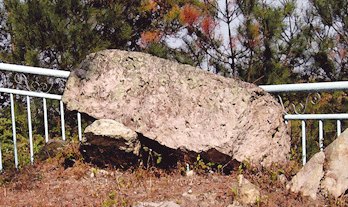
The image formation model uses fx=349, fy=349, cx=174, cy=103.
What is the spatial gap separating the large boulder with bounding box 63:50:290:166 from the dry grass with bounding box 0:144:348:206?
0.89 feet

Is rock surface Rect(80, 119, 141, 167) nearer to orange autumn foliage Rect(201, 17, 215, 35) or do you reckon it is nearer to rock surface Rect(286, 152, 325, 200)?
rock surface Rect(286, 152, 325, 200)

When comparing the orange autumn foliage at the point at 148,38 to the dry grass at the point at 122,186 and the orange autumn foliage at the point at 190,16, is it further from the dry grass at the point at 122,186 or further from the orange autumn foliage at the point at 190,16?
the dry grass at the point at 122,186

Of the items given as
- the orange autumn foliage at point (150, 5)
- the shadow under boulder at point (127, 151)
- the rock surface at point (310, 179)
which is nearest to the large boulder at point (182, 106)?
the shadow under boulder at point (127, 151)

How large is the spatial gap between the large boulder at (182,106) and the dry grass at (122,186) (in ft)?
0.89

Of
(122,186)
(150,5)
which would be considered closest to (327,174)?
(122,186)

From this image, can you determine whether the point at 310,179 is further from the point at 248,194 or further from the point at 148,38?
the point at 148,38

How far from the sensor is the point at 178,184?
309 cm

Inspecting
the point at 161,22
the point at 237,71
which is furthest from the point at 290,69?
the point at 161,22

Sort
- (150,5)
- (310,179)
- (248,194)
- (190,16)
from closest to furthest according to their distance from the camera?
(248,194)
(310,179)
(190,16)
(150,5)

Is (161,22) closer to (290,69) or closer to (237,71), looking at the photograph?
(237,71)

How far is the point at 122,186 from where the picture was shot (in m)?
3.03

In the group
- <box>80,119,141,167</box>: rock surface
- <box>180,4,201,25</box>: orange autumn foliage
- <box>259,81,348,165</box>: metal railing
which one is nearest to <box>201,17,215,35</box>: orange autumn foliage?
<box>180,4,201,25</box>: orange autumn foliage

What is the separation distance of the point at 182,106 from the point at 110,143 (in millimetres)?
761

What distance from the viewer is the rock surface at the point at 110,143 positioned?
3.13m
